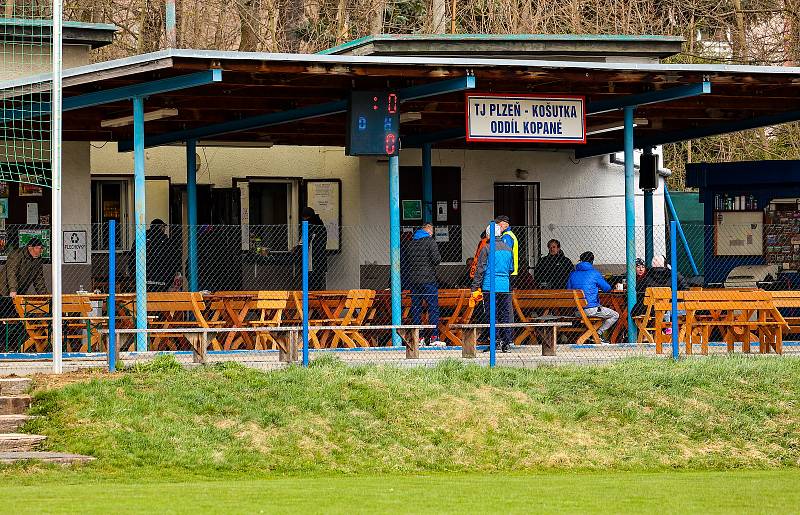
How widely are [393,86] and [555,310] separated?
3.70 m

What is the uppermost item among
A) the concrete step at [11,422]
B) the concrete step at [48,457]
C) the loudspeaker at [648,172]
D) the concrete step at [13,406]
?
the loudspeaker at [648,172]

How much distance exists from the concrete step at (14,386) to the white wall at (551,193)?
33.1 ft

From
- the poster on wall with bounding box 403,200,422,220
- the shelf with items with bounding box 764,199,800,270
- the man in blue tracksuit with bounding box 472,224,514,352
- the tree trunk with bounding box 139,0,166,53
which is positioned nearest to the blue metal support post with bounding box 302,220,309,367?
the man in blue tracksuit with bounding box 472,224,514,352

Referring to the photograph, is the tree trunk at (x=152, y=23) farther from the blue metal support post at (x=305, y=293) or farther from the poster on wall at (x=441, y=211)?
the blue metal support post at (x=305, y=293)

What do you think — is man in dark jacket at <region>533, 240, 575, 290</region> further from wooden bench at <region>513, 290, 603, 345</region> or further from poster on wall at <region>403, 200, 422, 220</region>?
poster on wall at <region>403, 200, 422, 220</region>

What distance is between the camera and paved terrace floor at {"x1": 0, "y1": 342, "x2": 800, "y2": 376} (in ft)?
50.9

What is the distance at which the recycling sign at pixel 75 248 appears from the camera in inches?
821

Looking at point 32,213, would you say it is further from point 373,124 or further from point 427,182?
point 373,124

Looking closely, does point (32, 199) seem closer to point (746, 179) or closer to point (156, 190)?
point (156, 190)

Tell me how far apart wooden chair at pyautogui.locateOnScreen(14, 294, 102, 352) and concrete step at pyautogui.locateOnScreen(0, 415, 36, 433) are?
3.43 meters

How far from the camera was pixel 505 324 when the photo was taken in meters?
16.4

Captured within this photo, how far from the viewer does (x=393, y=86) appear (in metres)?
17.7

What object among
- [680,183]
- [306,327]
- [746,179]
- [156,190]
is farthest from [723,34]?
[306,327]

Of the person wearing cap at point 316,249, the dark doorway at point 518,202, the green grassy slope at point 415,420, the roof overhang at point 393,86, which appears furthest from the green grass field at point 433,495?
the dark doorway at point 518,202
